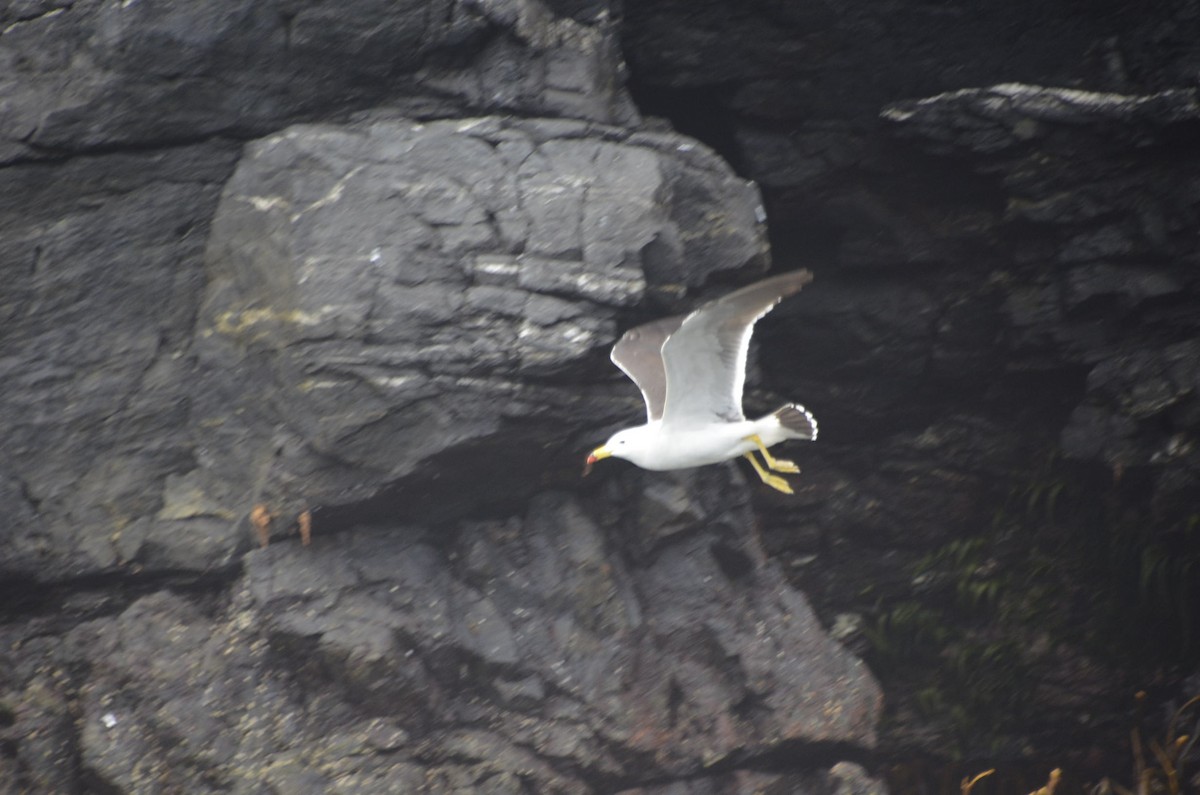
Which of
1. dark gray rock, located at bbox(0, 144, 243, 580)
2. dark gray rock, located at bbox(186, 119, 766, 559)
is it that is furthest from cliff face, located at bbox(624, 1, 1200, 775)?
dark gray rock, located at bbox(0, 144, 243, 580)

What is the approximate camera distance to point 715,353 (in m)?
5.32

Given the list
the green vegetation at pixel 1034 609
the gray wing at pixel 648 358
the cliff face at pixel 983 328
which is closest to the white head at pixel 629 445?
the gray wing at pixel 648 358

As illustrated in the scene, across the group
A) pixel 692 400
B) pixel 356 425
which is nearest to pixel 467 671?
pixel 356 425

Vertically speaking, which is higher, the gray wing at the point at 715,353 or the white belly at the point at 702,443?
the gray wing at the point at 715,353

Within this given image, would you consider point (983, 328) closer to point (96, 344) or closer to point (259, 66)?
point (259, 66)

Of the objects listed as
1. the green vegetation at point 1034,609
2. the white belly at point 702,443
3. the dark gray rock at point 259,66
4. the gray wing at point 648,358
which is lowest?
the green vegetation at point 1034,609

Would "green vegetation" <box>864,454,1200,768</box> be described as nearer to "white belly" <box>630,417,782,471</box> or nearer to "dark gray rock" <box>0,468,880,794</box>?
"dark gray rock" <box>0,468,880,794</box>

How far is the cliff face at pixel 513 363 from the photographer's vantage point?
5.36m

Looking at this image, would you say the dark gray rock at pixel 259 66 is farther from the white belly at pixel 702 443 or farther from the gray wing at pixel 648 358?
the white belly at pixel 702 443

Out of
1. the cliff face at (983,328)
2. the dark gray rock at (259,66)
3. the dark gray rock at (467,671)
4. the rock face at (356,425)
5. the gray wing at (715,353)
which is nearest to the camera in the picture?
the gray wing at (715,353)

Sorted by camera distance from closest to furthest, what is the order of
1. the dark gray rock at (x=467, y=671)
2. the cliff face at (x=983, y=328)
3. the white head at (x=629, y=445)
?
the dark gray rock at (x=467, y=671) < the white head at (x=629, y=445) < the cliff face at (x=983, y=328)

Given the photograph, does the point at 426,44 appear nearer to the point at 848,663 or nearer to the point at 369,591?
the point at 369,591

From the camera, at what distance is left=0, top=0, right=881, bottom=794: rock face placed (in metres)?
5.32

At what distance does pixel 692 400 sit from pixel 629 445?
38 centimetres
